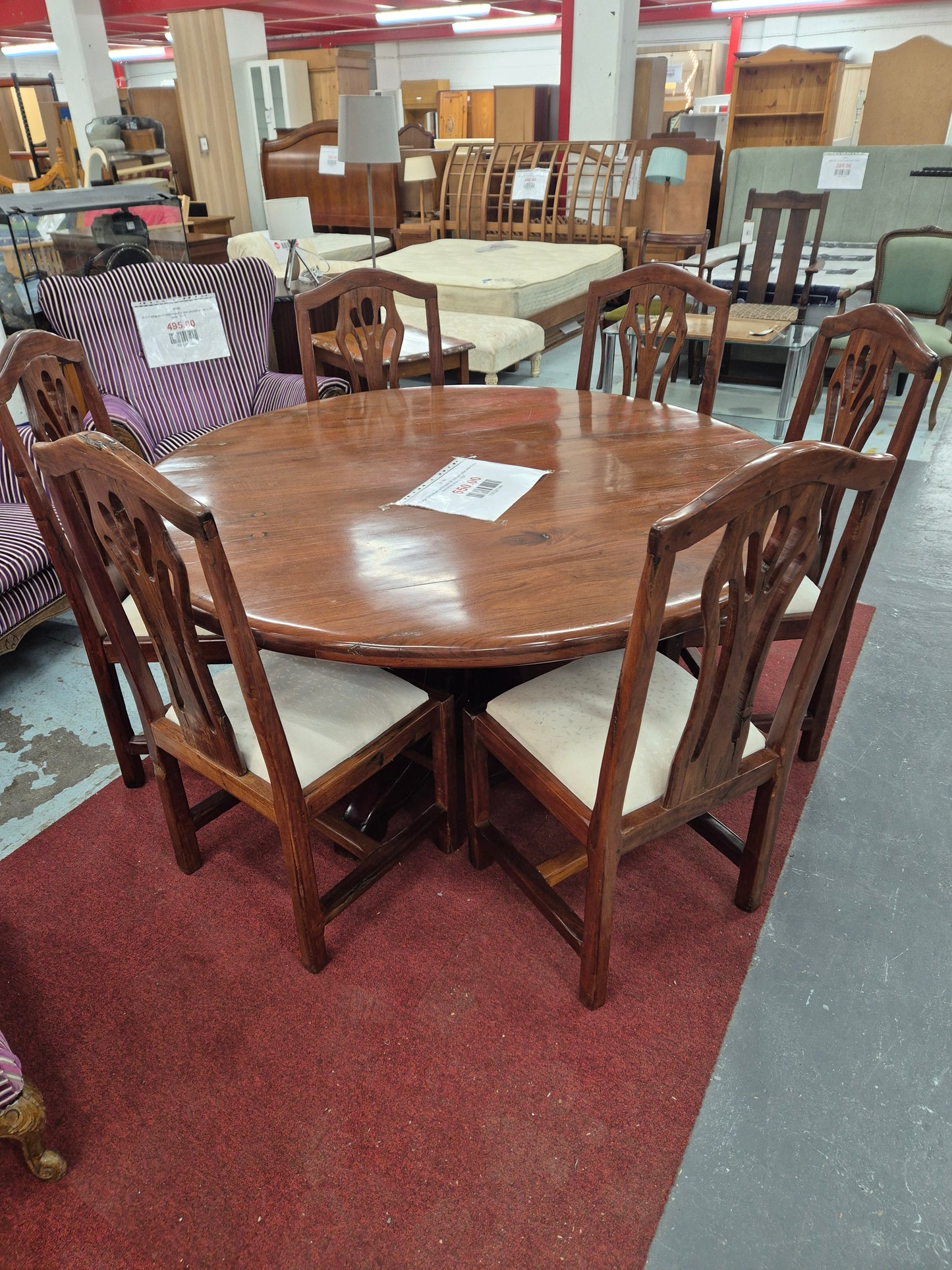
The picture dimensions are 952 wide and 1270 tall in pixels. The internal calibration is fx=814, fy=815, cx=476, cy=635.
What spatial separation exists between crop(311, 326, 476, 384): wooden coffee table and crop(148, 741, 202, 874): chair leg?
7.71 feet

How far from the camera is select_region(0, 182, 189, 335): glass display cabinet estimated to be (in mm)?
2842

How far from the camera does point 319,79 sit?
896 centimetres

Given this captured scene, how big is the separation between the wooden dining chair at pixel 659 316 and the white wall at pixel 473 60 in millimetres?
13439

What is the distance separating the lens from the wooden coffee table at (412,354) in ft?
11.9

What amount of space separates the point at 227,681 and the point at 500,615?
1.96 feet

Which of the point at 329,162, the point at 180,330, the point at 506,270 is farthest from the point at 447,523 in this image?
the point at 506,270

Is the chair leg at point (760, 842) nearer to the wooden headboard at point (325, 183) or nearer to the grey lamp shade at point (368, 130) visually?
the grey lamp shade at point (368, 130)

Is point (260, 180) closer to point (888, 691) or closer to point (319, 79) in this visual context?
point (319, 79)

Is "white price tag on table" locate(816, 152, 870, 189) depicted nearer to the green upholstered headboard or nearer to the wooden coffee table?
the green upholstered headboard

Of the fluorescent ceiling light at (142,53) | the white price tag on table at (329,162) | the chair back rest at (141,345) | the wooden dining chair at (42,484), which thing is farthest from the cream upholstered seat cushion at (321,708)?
the fluorescent ceiling light at (142,53)

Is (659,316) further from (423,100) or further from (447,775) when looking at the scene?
(423,100)

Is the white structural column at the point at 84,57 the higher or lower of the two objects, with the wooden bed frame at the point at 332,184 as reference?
higher

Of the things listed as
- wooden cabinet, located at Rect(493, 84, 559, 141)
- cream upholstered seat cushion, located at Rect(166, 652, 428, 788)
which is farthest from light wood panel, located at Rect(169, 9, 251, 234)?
cream upholstered seat cushion, located at Rect(166, 652, 428, 788)

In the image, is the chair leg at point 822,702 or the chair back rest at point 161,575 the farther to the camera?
the chair leg at point 822,702
